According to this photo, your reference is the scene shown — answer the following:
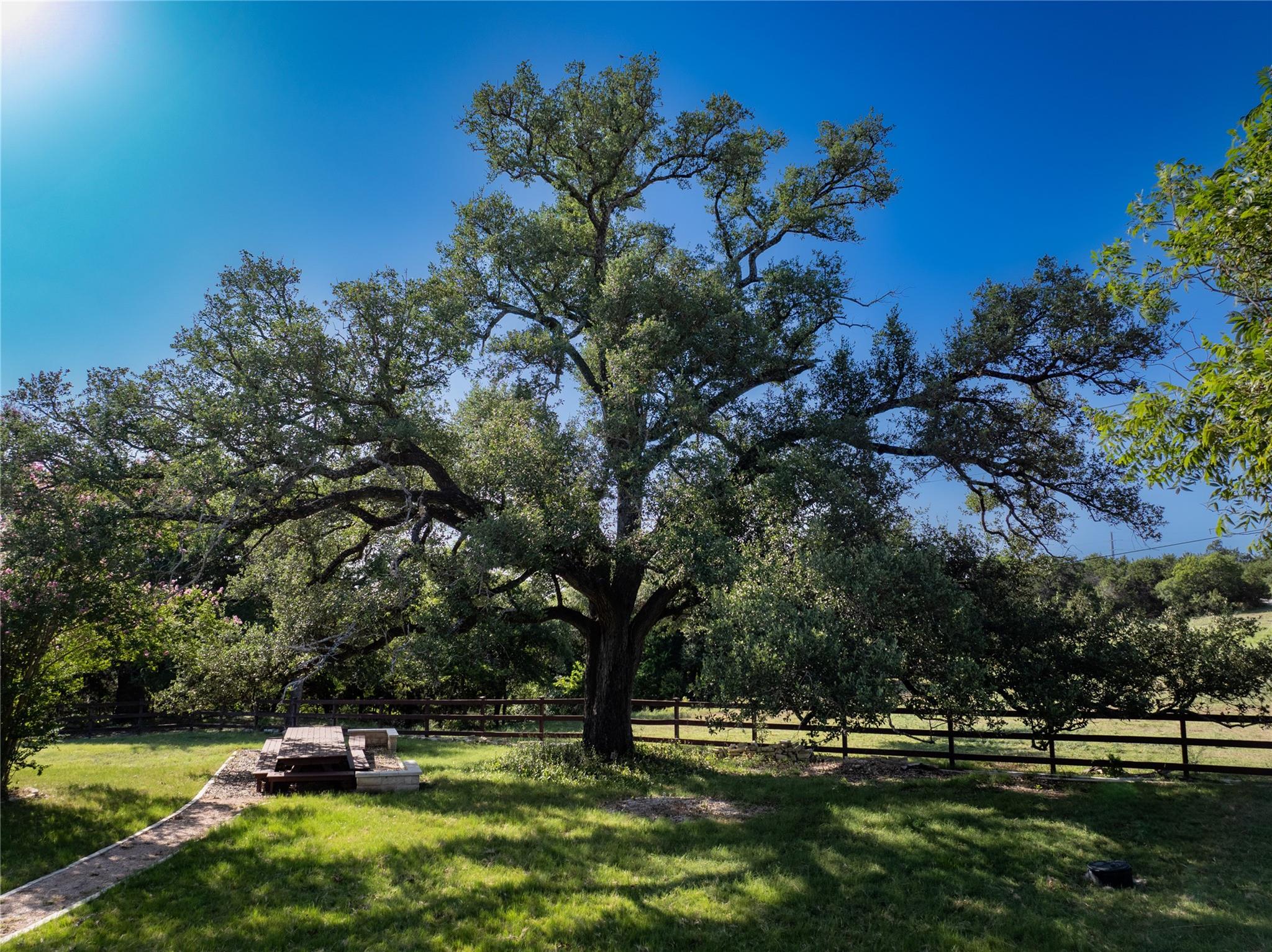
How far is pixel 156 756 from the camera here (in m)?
15.9

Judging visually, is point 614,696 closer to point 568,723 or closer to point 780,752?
point 780,752

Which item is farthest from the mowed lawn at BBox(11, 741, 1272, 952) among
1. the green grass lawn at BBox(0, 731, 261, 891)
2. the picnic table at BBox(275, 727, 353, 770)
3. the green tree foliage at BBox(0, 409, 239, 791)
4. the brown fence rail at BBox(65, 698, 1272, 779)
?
the green tree foliage at BBox(0, 409, 239, 791)

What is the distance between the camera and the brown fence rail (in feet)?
40.4

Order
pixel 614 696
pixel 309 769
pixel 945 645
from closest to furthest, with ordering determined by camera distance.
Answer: pixel 945 645 < pixel 309 769 < pixel 614 696

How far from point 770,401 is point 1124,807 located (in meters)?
9.09

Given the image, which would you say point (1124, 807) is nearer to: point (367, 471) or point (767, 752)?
point (767, 752)

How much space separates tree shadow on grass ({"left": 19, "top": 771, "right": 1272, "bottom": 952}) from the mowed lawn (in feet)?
0.09

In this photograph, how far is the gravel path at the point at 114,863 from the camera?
621 cm

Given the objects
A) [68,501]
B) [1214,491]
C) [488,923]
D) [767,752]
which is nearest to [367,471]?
[68,501]

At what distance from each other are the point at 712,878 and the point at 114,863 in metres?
6.70

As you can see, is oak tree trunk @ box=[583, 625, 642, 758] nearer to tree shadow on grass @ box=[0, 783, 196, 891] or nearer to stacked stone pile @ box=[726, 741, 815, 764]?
stacked stone pile @ box=[726, 741, 815, 764]

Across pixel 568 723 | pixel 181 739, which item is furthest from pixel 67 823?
pixel 568 723

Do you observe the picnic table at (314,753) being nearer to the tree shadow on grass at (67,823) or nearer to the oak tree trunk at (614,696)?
the tree shadow on grass at (67,823)

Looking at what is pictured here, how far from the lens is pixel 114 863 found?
7582 mm
